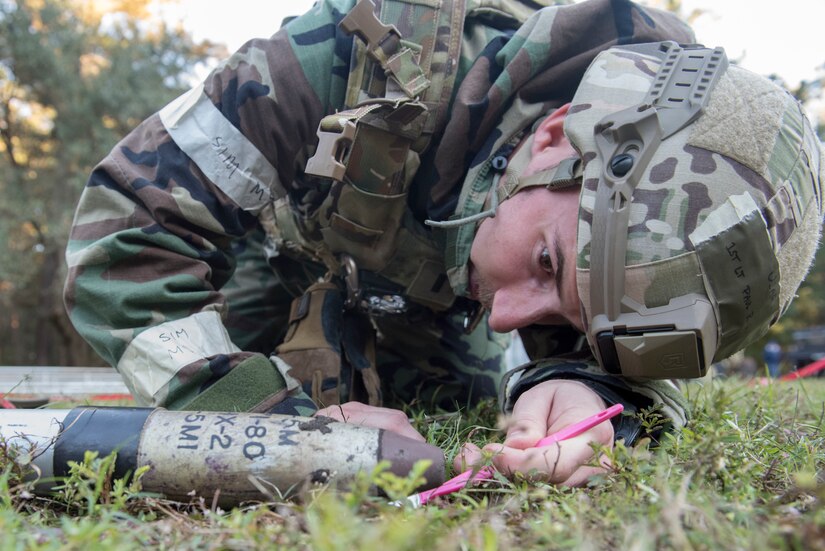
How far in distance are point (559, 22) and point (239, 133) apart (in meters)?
1.11

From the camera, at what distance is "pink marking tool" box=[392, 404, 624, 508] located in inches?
51.3

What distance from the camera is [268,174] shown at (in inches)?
91.9

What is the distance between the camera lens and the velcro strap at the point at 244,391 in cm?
191

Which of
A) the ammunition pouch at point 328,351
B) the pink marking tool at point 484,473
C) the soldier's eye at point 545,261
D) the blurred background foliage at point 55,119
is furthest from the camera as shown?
the blurred background foliage at point 55,119

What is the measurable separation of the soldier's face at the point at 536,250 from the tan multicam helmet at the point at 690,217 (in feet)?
0.32

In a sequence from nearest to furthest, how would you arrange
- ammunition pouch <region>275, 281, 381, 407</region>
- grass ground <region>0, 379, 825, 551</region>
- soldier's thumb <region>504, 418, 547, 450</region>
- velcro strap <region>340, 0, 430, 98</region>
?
grass ground <region>0, 379, 825, 551</region> → soldier's thumb <region>504, 418, 547, 450</region> → velcro strap <region>340, 0, 430, 98</region> → ammunition pouch <region>275, 281, 381, 407</region>

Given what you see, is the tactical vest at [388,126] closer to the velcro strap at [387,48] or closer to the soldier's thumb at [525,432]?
the velcro strap at [387,48]

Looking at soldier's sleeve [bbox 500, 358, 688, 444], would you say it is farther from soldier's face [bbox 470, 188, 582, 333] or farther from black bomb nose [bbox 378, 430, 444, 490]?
black bomb nose [bbox 378, 430, 444, 490]

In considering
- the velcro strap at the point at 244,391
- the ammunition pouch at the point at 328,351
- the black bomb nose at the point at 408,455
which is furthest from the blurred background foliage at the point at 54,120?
the black bomb nose at the point at 408,455

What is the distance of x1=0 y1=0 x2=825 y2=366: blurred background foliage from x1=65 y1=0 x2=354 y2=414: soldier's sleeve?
1277 cm

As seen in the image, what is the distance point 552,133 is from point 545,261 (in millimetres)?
440

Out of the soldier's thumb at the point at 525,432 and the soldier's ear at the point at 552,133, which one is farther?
the soldier's ear at the point at 552,133

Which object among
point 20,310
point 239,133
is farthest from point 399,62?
point 20,310

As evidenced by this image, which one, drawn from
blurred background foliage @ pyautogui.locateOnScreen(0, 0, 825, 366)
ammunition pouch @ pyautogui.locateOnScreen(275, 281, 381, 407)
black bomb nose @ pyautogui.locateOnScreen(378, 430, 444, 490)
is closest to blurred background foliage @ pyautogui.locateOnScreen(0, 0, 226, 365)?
blurred background foliage @ pyautogui.locateOnScreen(0, 0, 825, 366)
